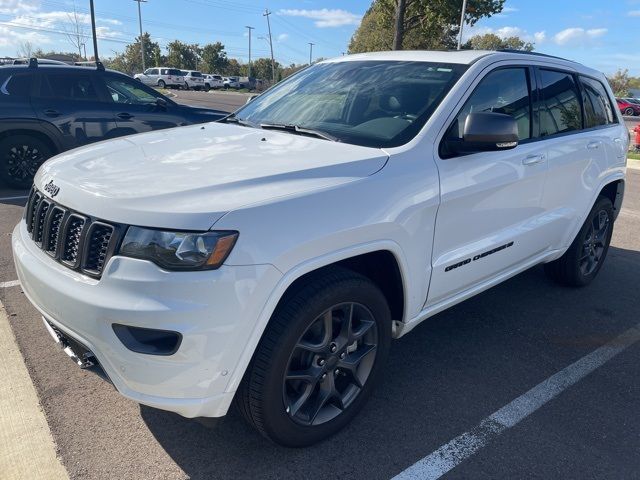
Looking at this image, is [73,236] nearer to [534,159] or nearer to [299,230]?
[299,230]

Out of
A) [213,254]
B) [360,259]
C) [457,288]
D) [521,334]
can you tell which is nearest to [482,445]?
[457,288]

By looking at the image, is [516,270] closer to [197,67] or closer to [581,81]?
[581,81]

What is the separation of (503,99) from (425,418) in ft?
6.81

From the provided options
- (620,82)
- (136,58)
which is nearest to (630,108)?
(620,82)

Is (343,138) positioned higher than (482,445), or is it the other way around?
(343,138)

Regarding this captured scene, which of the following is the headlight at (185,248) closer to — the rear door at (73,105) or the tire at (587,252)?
the tire at (587,252)

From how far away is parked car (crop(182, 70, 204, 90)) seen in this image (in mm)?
52562

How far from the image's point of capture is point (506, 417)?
9.48 feet

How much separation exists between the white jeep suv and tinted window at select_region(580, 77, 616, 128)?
2.15 ft

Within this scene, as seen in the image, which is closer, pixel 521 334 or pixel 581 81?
pixel 521 334

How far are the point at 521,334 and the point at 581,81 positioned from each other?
218cm

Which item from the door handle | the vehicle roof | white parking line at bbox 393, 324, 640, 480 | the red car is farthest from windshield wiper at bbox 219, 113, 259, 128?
the red car

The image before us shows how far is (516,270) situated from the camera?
12.3ft

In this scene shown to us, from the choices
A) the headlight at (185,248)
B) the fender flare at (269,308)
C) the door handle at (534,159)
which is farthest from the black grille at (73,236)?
the door handle at (534,159)
